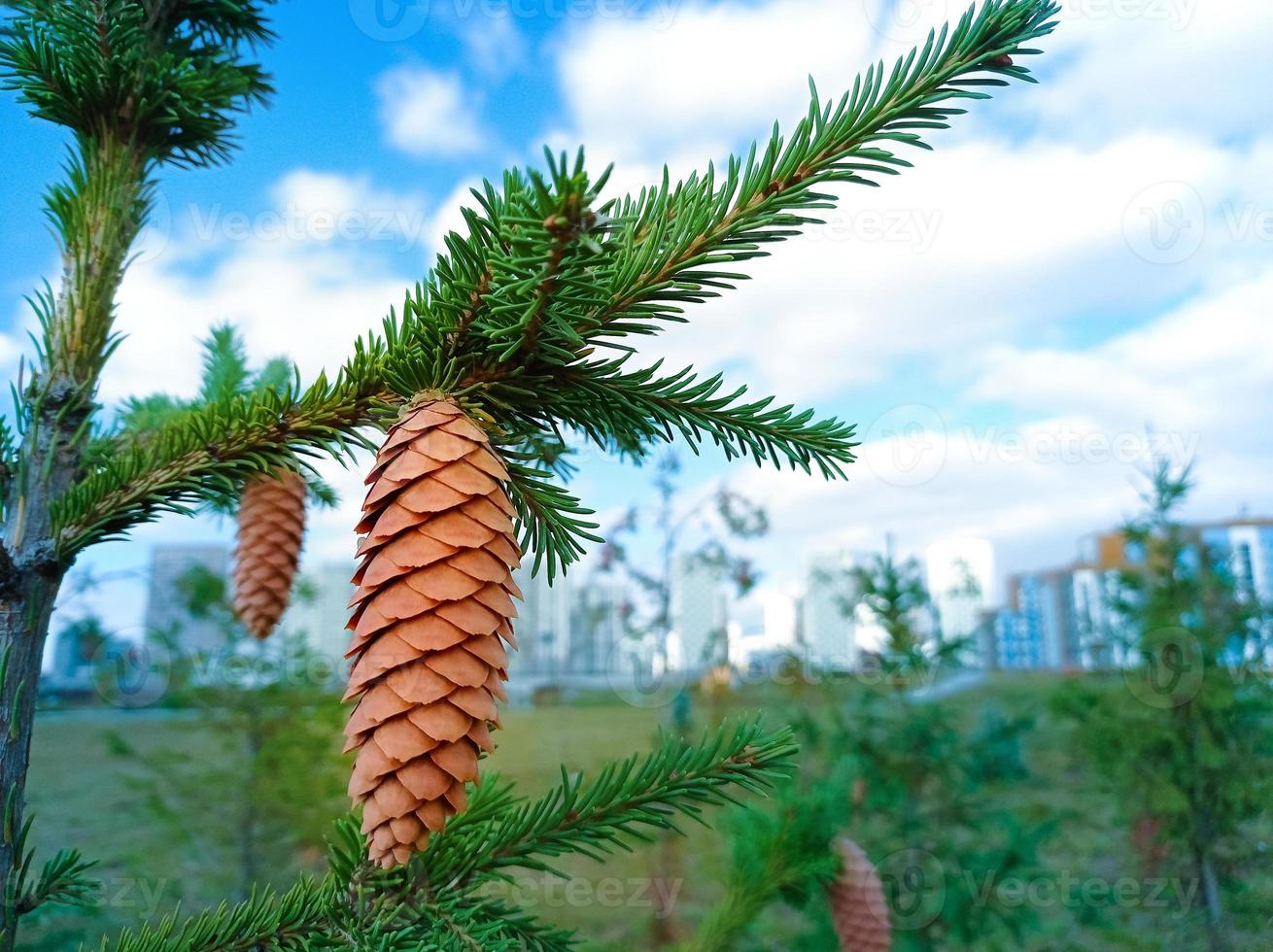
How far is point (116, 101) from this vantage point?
52 centimetres

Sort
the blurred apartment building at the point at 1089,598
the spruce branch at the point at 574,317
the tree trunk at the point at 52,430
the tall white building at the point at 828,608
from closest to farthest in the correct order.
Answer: the spruce branch at the point at 574,317, the tree trunk at the point at 52,430, the blurred apartment building at the point at 1089,598, the tall white building at the point at 828,608

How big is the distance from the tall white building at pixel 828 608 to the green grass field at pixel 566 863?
1.07ft

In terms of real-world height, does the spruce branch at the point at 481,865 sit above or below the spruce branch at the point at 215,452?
below

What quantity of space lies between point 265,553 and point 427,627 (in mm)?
369

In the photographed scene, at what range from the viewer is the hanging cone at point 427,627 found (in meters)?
0.33

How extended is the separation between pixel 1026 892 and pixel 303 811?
218 cm

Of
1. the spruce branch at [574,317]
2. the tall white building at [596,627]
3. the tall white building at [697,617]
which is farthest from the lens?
the tall white building at [596,627]

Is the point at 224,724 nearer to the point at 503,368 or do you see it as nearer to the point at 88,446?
the point at 88,446

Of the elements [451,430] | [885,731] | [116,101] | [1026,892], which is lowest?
[1026,892]

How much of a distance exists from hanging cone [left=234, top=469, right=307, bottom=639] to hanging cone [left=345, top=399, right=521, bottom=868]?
327mm

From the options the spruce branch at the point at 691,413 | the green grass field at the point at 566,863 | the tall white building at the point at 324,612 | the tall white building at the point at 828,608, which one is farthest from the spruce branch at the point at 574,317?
the tall white building at the point at 828,608

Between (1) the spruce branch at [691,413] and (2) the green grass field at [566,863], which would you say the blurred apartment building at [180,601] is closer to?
(2) the green grass field at [566,863]

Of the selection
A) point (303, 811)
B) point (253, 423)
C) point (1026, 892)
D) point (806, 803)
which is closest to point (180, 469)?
point (253, 423)

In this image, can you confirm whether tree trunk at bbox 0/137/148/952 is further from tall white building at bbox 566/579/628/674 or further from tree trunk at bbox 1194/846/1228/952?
tall white building at bbox 566/579/628/674
